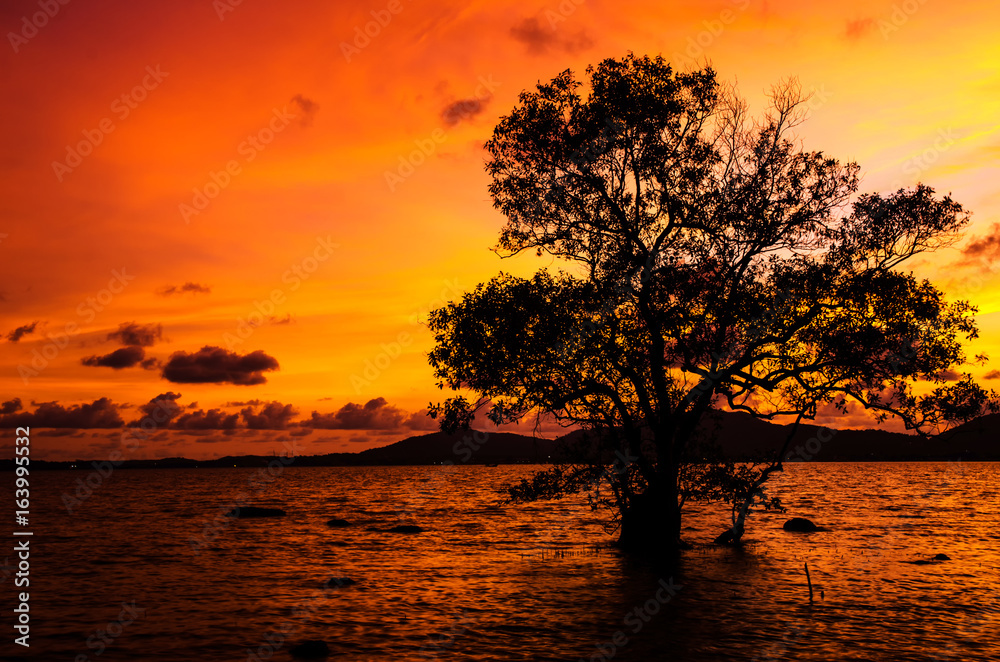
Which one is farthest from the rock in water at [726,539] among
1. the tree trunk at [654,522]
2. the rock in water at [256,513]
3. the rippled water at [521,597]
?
the rock in water at [256,513]

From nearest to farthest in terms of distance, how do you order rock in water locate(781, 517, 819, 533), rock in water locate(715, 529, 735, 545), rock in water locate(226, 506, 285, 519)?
rock in water locate(715, 529, 735, 545)
rock in water locate(781, 517, 819, 533)
rock in water locate(226, 506, 285, 519)

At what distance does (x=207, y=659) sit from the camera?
22.2 m

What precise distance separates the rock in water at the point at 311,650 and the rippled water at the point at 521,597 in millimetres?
602

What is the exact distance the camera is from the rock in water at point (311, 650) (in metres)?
22.4

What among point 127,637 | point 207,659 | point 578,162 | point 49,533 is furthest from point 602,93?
point 49,533

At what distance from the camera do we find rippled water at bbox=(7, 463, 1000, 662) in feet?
76.0

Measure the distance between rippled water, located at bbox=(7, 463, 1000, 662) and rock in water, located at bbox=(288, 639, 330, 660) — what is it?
0.60 m

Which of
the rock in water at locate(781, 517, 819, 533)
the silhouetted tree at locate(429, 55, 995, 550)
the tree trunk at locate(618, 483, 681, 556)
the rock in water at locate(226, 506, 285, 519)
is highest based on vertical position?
the silhouetted tree at locate(429, 55, 995, 550)

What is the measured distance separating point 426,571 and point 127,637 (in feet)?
59.1

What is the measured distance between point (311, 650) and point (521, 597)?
1122 cm

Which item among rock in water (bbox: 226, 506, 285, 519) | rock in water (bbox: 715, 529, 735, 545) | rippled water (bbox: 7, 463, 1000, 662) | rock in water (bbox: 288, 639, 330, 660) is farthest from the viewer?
rock in water (bbox: 226, 506, 285, 519)

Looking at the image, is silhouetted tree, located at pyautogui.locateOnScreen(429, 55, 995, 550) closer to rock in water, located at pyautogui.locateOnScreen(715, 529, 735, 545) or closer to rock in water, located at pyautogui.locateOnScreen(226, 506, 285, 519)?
rock in water, located at pyautogui.locateOnScreen(715, 529, 735, 545)

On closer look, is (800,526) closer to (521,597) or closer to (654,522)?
(654,522)

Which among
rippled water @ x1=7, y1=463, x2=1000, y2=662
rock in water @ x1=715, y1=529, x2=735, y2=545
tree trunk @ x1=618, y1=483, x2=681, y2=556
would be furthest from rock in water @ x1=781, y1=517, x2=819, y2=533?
tree trunk @ x1=618, y1=483, x2=681, y2=556
